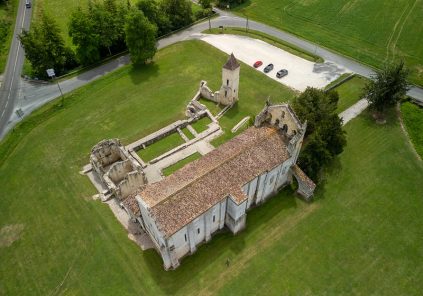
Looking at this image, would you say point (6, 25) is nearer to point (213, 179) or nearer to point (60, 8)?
point (60, 8)

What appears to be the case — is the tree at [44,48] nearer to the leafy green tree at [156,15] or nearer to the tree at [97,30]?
the tree at [97,30]

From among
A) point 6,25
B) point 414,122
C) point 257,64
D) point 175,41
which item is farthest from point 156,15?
point 414,122

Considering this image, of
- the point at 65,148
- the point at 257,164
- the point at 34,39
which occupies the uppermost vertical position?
the point at 34,39

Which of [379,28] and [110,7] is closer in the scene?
[110,7]

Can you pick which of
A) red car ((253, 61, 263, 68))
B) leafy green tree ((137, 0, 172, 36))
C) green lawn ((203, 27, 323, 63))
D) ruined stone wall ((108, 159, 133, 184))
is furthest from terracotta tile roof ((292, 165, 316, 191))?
leafy green tree ((137, 0, 172, 36))

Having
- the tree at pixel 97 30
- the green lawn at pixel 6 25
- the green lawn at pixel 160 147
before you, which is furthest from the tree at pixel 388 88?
the green lawn at pixel 6 25

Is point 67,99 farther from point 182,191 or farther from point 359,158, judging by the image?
point 359,158

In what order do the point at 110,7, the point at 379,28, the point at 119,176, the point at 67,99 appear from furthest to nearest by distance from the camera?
the point at 379,28
the point at 110,7
the point at 67,99
the point at 119,176

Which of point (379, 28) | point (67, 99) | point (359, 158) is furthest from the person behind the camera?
point (379, 28)

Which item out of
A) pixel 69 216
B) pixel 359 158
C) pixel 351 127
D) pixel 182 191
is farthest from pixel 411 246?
pixel 69 216
